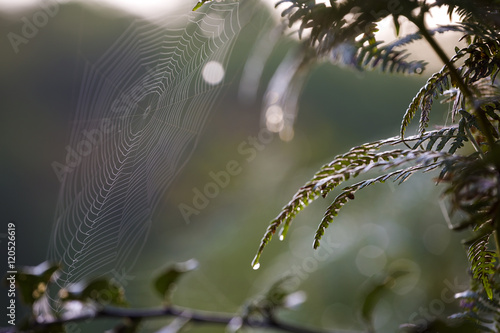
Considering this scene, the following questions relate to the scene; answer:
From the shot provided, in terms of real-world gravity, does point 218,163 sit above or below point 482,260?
below

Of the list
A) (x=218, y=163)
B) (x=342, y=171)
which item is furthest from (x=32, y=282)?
(x=218, y=163)

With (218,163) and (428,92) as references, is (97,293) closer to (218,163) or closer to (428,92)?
(428,92)

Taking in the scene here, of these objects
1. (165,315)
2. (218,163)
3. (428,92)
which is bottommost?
(218,163)

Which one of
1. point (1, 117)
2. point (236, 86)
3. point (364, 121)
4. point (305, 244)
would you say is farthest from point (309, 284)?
point (1, 117)

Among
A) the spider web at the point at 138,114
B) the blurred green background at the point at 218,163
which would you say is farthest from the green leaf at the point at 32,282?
the blurred green background at the point at 218,163

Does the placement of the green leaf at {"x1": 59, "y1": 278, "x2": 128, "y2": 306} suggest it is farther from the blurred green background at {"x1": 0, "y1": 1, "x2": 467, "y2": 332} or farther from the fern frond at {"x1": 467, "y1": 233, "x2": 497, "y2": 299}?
the blurred green background at {"x1": 0, "y1": 1, "x2": 467, "y2": 332}

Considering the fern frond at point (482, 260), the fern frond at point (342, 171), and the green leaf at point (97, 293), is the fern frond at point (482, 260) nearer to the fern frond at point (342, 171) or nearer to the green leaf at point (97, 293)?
the fern frond at point (342, 171)

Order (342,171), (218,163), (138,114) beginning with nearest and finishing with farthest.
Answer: (342,171)
(138,114)
(218,163)

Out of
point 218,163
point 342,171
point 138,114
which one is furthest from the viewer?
point 218,163

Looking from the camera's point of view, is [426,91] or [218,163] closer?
[426,91]
